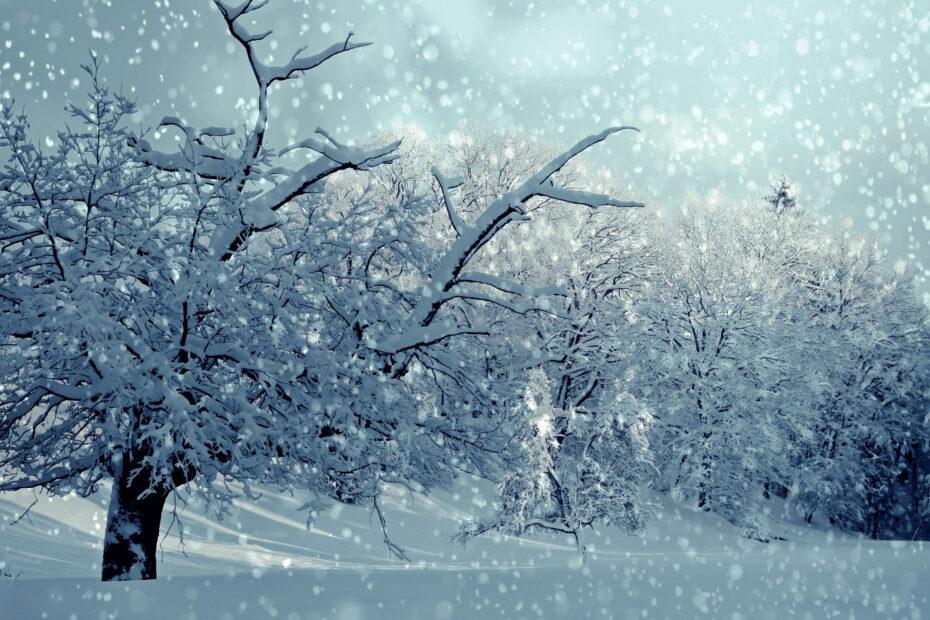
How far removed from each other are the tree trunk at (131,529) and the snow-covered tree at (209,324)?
0.05 ft

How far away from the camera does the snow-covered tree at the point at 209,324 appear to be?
5598 mm

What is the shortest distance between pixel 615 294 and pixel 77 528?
15.0m

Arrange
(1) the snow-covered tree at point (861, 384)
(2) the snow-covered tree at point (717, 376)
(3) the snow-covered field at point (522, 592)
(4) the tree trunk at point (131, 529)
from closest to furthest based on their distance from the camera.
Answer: (3) the snow-covered field at point (522, 592)
(4) the tree trunk at point (131, 529)
(2) the snow-covered tree at point (717, 376)
(1) the snow-covered tree at point (861, 384)

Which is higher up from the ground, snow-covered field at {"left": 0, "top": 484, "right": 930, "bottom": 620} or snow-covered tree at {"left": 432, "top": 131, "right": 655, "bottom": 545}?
snow-covered tree at {"left": 432, "top": 131, "right": 655, "bottom": 545}

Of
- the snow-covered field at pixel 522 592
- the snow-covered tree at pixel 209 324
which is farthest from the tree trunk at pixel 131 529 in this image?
the snow-covered field at pixel 522 592

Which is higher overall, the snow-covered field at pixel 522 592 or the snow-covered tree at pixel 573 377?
the snow-covered tree at pixel 573 377

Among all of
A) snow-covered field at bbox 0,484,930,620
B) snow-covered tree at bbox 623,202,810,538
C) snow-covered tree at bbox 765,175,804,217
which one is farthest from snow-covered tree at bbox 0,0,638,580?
snow-covered tree at bbox 765,175,804,217

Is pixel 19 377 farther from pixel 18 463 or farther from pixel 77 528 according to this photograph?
pixel 77 528

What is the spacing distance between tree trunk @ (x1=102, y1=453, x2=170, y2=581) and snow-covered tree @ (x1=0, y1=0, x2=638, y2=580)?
0.01 meters

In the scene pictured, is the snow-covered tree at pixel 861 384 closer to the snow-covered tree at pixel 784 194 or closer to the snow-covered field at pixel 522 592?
the snow-covered tree at pixel 784 194

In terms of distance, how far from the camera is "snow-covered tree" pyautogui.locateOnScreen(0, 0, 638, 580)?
5.60 metres

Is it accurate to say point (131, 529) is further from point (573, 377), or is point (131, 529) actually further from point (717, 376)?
point (717, 376)

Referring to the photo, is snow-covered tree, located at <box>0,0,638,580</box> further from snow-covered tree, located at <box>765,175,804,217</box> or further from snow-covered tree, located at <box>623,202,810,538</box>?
snow-covered tree, located at <box>765,175,804,217</box>

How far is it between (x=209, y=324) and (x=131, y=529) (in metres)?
2.10
